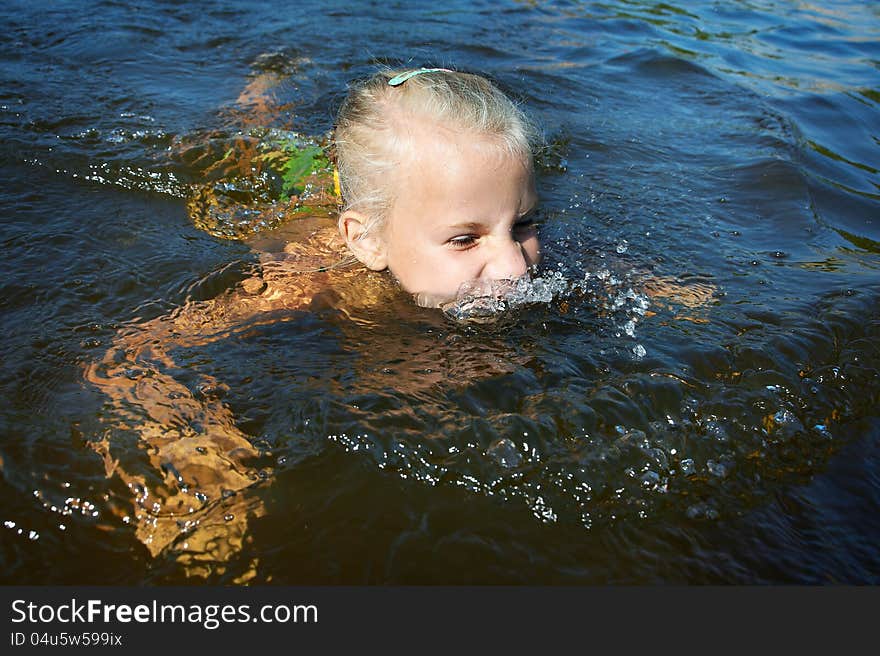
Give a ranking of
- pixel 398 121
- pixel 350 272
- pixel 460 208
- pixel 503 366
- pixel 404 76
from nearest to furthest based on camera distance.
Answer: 1. pixel 503 366
2. pixel 460 208
3. pixel 398 121
4. pixel 404 76
5. pixel 350 272

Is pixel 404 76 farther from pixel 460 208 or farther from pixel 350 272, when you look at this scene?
pixel 350 272

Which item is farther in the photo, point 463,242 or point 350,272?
point 350,272

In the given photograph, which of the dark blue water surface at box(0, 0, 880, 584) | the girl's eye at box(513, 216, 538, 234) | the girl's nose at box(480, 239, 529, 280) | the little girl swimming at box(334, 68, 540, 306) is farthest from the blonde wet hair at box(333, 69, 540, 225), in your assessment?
the dark blue water surface at box(0, 0, 880, 584)

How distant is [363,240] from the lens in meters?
3.20

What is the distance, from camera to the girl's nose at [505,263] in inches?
111

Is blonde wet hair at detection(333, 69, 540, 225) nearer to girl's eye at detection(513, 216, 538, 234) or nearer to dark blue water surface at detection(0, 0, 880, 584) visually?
girl's eye at detection(513, 216, 538, 234)

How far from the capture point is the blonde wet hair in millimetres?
2861

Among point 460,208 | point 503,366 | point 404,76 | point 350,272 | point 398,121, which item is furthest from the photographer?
point 350,272

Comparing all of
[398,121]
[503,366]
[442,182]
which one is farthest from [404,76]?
[503,366]

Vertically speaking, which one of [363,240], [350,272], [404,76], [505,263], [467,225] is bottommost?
[350,272]

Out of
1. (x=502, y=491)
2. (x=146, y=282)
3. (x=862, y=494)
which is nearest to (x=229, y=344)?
(x=146, y=282)

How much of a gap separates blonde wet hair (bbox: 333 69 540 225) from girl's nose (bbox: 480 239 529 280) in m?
0.34

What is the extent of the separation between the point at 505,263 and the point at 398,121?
0.73m

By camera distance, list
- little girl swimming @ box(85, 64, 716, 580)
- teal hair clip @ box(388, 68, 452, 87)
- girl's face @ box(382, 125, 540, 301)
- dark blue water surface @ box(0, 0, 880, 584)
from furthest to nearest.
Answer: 1. teal hair clip @ box(388, 68, 452, 87)
2. girl's face @ box(382, 125, 540, 301)
3. little girl swimming @ box(85, 64, 716, 580)
4. dark blue water surface @ box(0, 0, 880, 584)
